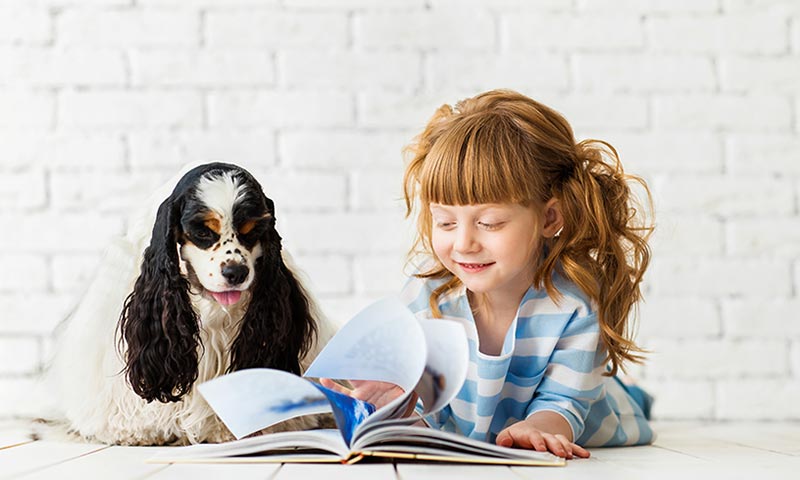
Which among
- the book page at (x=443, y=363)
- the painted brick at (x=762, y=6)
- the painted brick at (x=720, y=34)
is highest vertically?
the painted brick at (x=762, y=6)

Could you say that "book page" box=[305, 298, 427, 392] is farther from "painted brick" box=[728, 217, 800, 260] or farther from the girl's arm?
"painted brick" box=[728, 217, 800, 260]

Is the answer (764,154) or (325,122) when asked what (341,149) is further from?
(764,154)

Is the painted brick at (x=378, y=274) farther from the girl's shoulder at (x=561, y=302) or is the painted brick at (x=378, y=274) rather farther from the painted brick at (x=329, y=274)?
the girl's shoulder at (x=561, y=302)

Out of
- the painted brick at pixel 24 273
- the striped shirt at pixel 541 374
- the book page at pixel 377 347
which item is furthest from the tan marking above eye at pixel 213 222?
the painted brick at pixel 24 273

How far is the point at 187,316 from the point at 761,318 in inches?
60.9

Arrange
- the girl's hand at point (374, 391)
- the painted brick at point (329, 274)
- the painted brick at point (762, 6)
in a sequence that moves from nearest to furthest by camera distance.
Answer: the girl's hand at point (374, 391) → the painted brick at point (329, 274) → the painted brick at point (762, 6)

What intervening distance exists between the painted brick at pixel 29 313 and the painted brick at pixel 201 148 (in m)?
0.39

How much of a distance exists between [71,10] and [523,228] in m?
1.37

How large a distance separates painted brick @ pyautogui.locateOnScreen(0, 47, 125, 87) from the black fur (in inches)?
39.7

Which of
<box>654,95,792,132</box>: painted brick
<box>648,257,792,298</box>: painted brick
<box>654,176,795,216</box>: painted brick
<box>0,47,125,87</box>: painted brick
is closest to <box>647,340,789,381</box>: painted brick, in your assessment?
<box>648,257,792,298</box>: painted brick

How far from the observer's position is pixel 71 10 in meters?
2.22

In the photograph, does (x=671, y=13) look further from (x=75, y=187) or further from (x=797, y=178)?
(x=75, y=187)

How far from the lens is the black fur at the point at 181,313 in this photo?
1309mm

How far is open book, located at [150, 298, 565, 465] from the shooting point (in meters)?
1.11
